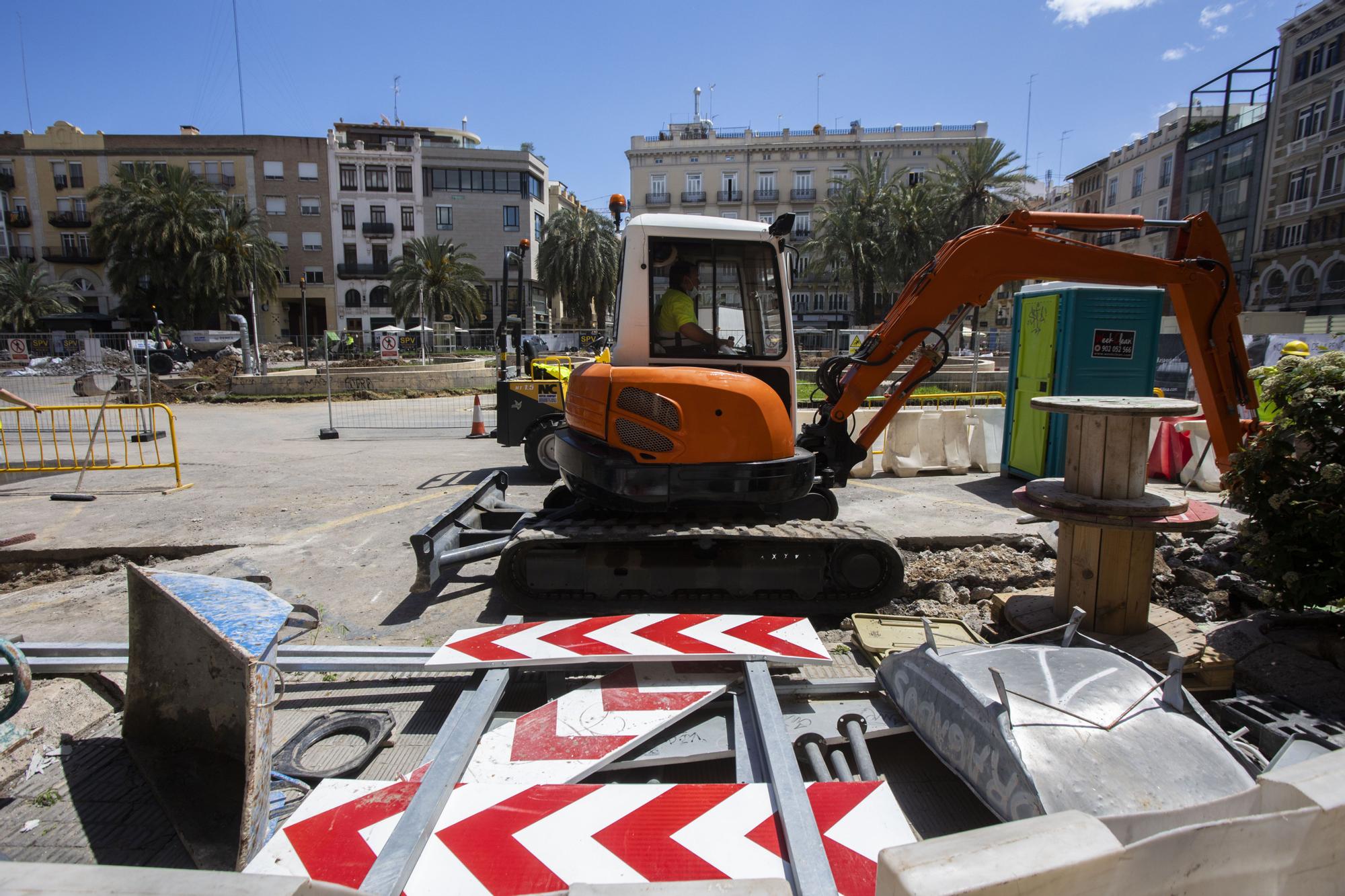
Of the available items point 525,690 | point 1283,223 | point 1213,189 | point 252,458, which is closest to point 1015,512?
point 525,690

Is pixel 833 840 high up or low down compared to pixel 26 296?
down

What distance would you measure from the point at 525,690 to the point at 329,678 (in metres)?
1.22

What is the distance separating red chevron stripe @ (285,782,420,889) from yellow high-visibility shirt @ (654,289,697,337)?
3414 millimetres

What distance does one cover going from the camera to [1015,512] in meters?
7.85

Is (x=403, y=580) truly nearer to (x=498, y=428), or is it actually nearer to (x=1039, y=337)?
(x=498, y=428)

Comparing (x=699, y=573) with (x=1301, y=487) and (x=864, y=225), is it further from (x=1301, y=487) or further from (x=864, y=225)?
(x=864, y=225)

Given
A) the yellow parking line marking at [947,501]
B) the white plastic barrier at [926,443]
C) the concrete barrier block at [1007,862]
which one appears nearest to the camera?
the concrete barrier block at [1007,862]

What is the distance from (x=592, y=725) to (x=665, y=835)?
2.90 ft

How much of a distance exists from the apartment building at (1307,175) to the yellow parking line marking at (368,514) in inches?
1694

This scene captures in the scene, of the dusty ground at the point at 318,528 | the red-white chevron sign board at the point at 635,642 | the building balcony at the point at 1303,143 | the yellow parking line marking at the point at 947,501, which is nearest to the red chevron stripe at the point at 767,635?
the red-white chevron sign board at the point at 635,642

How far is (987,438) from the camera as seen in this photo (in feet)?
33.8

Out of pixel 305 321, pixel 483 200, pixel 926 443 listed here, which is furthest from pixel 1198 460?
pixel 483 200

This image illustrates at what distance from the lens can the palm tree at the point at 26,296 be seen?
4969cm

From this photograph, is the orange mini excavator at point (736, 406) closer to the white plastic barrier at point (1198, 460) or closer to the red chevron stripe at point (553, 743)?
the red chevron stripe at point (553, 743)
